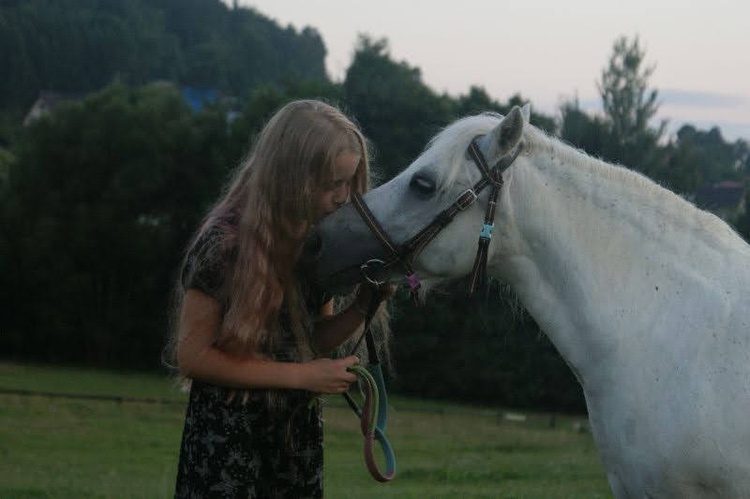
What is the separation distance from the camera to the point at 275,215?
366 cm

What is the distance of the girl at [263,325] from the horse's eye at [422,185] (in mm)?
233

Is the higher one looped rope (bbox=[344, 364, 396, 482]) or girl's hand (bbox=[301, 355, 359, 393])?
girl's hand (bbox=[301, 355, 359, 393])

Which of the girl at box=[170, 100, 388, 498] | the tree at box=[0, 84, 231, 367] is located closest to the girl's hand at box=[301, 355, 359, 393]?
the girl at box=[170, 100, 388, 498]

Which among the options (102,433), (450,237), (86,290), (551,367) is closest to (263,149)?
(450,237)

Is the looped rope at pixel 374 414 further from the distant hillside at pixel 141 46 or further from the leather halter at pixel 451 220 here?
the distant hillside at pixel 141 46

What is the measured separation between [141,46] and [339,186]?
347ft

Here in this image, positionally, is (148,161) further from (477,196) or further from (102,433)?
(477,196)

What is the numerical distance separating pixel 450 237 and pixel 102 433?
14.7m

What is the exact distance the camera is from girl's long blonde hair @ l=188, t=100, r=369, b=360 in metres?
3.48

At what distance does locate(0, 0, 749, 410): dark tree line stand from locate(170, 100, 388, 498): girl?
92.8 feet

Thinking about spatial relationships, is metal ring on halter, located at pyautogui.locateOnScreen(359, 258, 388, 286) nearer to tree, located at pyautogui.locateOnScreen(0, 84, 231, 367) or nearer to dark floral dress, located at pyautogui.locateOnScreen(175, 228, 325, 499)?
dark floral dress, located at pyautogui.locateOnScreen(175, 228, 325, 499)

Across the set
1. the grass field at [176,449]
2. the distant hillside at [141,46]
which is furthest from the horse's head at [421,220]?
the distant hillside at [141,46]

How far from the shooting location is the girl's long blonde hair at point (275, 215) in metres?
3.48

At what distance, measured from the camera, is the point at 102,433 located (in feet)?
56.7
